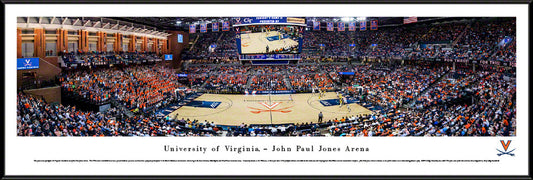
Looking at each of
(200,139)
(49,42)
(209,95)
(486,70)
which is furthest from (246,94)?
(486,70)

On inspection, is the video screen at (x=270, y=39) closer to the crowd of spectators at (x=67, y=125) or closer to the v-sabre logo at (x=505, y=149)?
the crowd of spectators at (x=67, y=125)

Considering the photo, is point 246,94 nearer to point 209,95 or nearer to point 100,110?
point 209,95

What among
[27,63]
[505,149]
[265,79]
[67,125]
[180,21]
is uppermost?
[180,21]

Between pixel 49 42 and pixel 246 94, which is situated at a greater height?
pixel 49 42

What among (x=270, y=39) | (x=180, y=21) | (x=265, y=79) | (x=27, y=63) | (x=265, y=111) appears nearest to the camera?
(x=27, y=63)

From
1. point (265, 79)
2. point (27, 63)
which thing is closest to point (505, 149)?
point (27, 63)

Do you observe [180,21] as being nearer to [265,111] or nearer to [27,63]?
[27,63]

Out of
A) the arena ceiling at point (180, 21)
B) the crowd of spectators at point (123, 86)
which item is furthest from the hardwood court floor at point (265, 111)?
the arena ceiling at point (180, 21)
